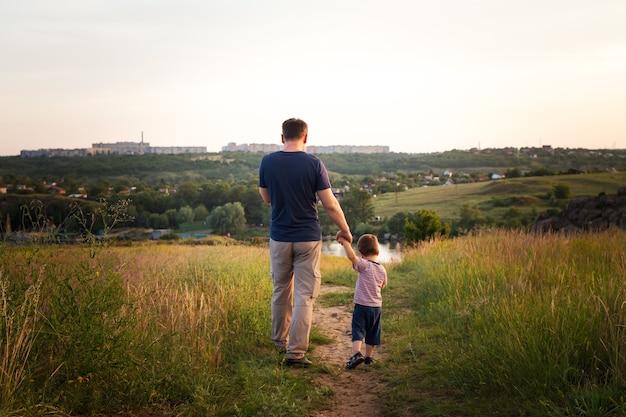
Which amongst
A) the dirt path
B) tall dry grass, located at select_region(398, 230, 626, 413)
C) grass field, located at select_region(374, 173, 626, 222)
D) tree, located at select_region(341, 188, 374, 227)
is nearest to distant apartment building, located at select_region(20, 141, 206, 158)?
tree, located at select_region(341, 188, 374, 227)

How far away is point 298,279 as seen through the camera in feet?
17.4

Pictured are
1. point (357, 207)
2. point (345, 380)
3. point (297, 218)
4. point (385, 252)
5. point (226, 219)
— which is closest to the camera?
point (345, 380)

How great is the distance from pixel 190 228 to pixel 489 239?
51.2 meters

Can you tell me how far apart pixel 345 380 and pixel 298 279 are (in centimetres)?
107

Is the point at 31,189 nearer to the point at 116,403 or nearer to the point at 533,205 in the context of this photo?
the point at 116,403

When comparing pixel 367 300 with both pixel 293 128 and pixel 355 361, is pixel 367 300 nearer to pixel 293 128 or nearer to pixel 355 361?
pixel 355 361

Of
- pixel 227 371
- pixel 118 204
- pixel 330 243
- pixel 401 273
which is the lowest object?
pixel 330 243

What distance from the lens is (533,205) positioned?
67.8 m

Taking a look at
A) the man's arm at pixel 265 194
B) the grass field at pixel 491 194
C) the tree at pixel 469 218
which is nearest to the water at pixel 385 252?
the man's arm at pixel 265 194

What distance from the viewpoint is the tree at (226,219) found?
59.5 meters

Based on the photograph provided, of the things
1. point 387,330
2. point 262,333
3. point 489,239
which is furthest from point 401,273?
point 262,333

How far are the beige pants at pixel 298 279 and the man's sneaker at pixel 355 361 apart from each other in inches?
A: 18.8

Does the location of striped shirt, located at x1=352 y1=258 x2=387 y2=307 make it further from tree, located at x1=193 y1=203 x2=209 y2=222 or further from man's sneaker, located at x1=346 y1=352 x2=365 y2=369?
tree, located at x1=193 y1=203 x2=209 y2=222

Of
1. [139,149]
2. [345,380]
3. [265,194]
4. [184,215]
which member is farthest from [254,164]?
[345,380]
